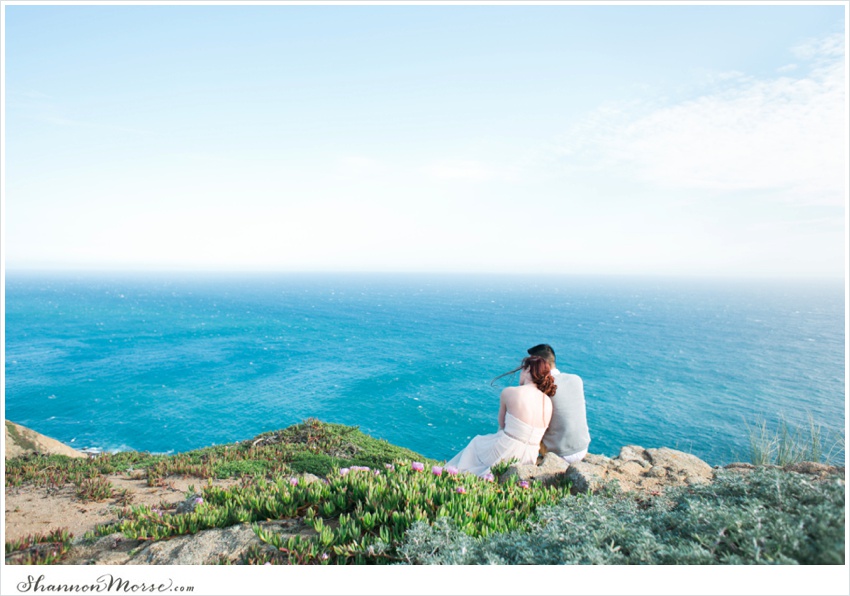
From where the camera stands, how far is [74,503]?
23.8ft

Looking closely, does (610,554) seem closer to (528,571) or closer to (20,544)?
(528,571)

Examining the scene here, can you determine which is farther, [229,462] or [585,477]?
[229,462]

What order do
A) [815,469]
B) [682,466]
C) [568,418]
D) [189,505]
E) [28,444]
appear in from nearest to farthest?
[815,469] < [189,505] < [682,466] < [568,418] < [28,444]

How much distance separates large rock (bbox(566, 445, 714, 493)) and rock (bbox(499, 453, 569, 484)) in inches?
9.5

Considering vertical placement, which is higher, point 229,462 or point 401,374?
point 229,462

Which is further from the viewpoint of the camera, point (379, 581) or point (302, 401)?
point (302, 401)

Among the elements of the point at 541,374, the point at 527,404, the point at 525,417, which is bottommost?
the point at 525,417

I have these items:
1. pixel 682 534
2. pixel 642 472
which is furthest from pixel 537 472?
pixel 682 534

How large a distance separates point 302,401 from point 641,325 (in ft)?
286

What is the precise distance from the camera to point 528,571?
3.41 meters

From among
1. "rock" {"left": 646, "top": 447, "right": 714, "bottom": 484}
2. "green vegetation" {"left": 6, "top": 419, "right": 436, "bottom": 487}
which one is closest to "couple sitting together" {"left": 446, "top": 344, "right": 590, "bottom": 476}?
"rock" {"left": 646, "top": 447, "right": 714, "bottom": 484}

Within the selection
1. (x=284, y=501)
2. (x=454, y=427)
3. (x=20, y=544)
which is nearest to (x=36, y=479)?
(x=20, y=544)

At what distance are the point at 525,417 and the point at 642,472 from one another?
5.55ft

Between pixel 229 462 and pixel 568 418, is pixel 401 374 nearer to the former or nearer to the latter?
pixel 229 462
